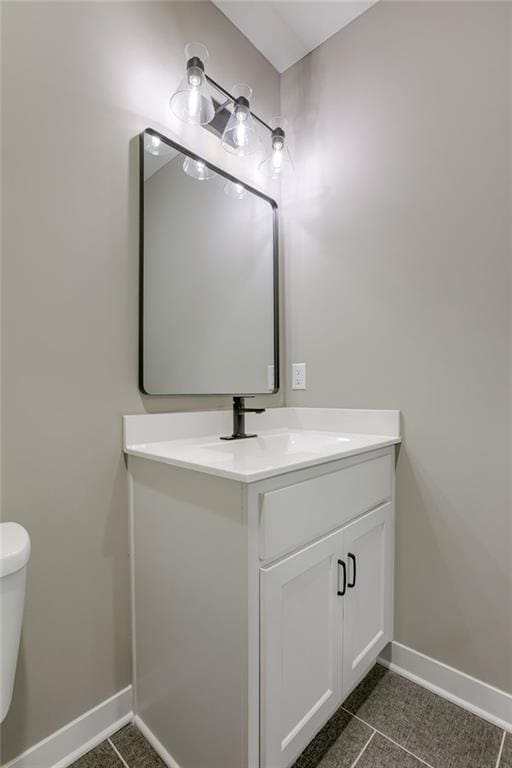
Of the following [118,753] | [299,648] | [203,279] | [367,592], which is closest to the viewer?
[299,648]

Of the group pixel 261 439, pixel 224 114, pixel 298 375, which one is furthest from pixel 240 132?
pixel 261 439

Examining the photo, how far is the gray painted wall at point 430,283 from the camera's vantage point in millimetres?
1261

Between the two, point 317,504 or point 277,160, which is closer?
point 317,504

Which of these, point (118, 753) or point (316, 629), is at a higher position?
point (316, 629)

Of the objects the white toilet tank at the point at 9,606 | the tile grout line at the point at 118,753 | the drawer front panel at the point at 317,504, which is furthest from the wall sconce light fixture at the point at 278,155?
the tile grout line at the point at 118,753

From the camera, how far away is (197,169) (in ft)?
4.83

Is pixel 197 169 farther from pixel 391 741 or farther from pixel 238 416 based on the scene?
pixel 391 741

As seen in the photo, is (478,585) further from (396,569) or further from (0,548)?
(0,548)

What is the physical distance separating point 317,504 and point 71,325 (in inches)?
35.0

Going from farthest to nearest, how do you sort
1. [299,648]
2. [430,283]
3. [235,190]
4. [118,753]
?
1. [235,190]
2. [430,283]
3. [118,753]
4. [299,648]

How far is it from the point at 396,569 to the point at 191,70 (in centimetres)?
198

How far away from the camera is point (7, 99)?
1002 millimetres

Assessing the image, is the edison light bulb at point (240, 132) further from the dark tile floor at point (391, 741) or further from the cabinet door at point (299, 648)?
the dark tile floor at point (391, 741)

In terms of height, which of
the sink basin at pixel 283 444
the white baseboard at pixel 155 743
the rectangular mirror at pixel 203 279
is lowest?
the white baseboard at pixel 155 743
